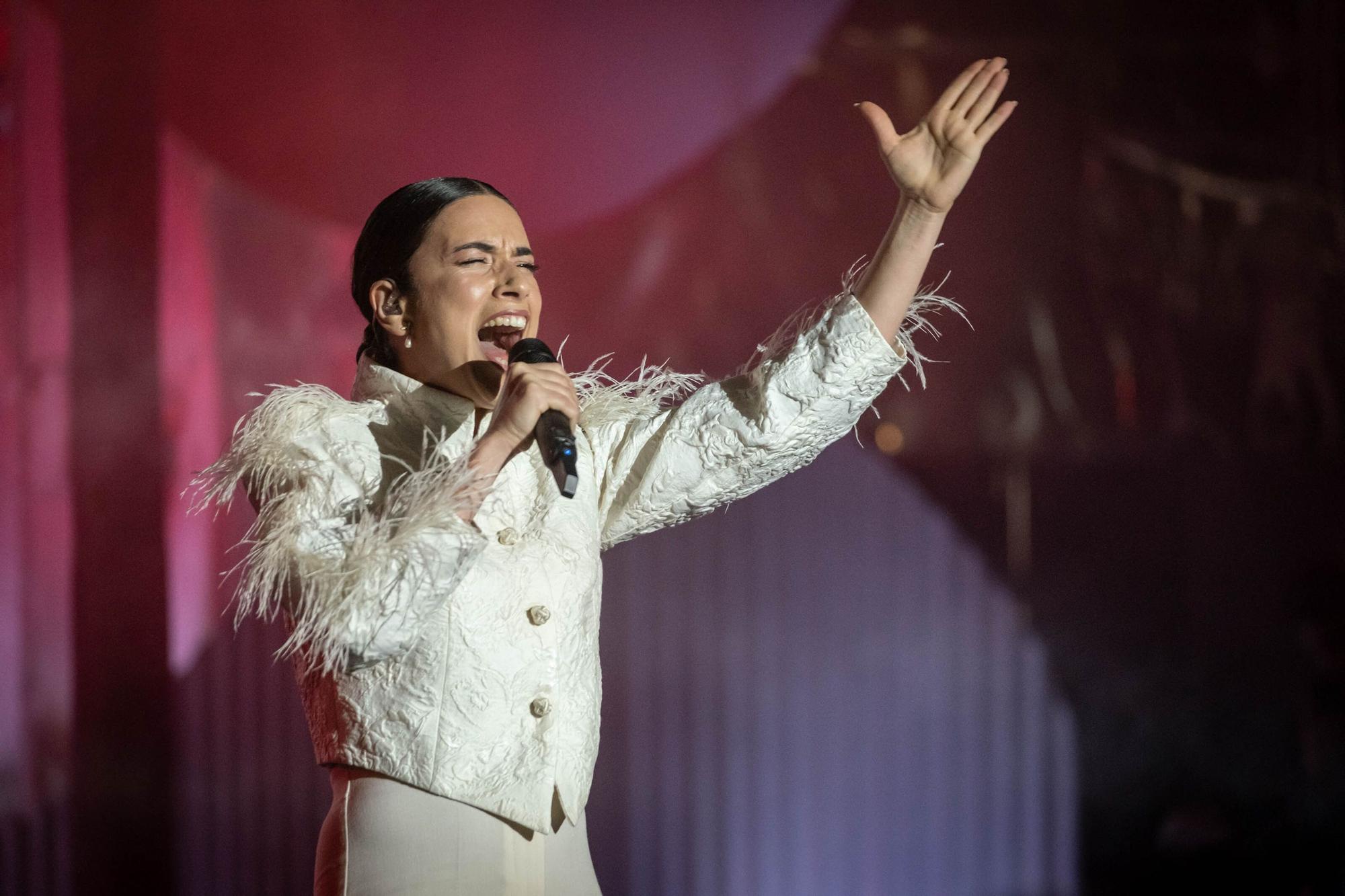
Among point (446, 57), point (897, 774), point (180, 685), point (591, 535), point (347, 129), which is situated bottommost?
point (897, 774)

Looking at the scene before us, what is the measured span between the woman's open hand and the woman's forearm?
0.02 meters

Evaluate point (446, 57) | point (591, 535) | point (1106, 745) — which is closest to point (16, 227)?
point (446, 57)

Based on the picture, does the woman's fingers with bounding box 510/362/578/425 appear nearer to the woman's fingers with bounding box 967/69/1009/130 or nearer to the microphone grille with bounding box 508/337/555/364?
the microphone grille with bounding box 508/337/555/364

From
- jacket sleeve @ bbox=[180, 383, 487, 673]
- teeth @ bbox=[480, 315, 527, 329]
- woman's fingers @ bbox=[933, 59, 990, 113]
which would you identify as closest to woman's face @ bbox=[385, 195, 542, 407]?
teeth @ bbox=[480, 315, 527, 329]

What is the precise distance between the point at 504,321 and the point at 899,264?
0.41m

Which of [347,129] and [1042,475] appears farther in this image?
[1042,475]

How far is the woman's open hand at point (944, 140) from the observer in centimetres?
122

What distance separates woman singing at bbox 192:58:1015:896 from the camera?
42.2 inches

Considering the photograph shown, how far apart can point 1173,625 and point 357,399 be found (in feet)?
7.09

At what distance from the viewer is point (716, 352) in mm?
2621

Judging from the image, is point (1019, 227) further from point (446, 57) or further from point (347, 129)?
point (347, 129)

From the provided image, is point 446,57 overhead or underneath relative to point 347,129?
overhead

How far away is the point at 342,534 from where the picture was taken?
42.9 inches

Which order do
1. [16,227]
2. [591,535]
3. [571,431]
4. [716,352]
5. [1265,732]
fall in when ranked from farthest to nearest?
1. [1265,732]
2. [716,352]
3. [16,227]
4. [591,535]
5. [571,431]
